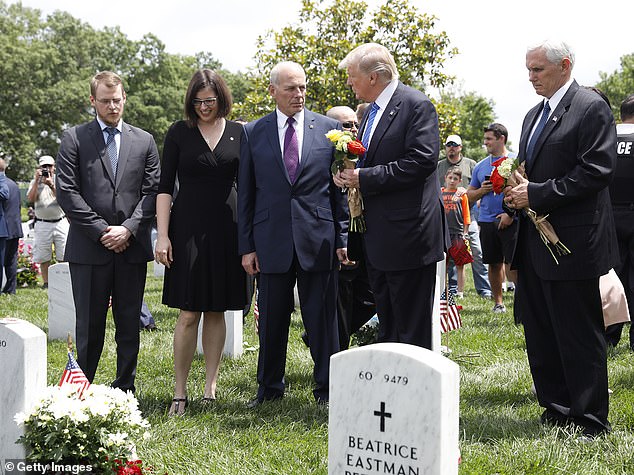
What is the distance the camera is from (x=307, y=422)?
508 centimetres

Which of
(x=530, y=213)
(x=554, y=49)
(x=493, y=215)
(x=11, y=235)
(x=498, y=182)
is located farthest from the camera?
(x=11, y=235)

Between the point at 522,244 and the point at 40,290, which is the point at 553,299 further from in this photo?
the point at 40,290

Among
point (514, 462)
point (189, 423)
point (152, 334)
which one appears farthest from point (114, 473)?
point (152, 334)

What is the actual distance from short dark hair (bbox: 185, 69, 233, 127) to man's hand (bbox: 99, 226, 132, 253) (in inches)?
35.7

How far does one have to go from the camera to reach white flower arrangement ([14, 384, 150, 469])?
372cm

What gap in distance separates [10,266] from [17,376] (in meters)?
10.7

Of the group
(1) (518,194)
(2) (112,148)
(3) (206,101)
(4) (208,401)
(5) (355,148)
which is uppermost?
(3) (206,101)

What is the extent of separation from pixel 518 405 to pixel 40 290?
35.1 feet

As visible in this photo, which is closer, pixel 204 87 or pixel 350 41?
pixel 204 87

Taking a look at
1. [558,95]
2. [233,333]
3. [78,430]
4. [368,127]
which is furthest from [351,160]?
[233,333]

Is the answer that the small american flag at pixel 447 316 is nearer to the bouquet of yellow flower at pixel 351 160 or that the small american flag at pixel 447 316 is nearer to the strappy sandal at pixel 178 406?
the bouquet of yellow flower at pixel 351 160

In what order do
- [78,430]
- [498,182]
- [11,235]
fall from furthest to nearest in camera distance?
1. [11,235]
2. [498,182]
3. [78,430]

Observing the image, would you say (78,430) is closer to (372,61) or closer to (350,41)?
(372,61)

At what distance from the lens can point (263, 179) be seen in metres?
5.55
